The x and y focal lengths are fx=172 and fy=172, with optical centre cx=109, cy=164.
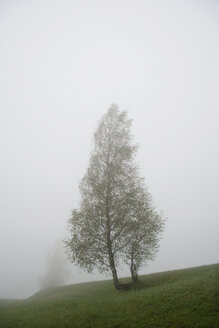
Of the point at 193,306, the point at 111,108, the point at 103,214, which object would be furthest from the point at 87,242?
the point at 111,108

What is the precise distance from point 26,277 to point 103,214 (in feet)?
296

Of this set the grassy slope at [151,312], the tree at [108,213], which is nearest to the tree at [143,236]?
the tree at [108,213]

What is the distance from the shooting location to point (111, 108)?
22094 mm

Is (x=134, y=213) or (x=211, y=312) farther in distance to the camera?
(x=134, y=213)

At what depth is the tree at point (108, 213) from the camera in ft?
58.6

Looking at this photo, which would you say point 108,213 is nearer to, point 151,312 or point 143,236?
point 143,236

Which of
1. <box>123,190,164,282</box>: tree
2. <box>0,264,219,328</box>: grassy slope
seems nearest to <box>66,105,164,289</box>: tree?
<box>123,190,164,282</box>: tree

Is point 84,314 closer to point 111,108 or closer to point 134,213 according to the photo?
point 134,213

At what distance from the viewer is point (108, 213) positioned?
1842cm

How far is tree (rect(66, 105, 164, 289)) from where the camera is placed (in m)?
17.9

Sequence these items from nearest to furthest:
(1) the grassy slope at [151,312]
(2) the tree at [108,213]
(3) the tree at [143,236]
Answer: (1) the grassy slope at [151,312], (3) the tree at [143,236], (2) the tree at [108,213]

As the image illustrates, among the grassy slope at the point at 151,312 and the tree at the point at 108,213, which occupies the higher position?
the tree at the point at 108,213

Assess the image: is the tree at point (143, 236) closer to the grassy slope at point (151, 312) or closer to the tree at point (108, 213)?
the tree at point (108, 213)

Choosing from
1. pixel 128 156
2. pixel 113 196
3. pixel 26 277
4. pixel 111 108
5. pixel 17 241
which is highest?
pixel 111 108
